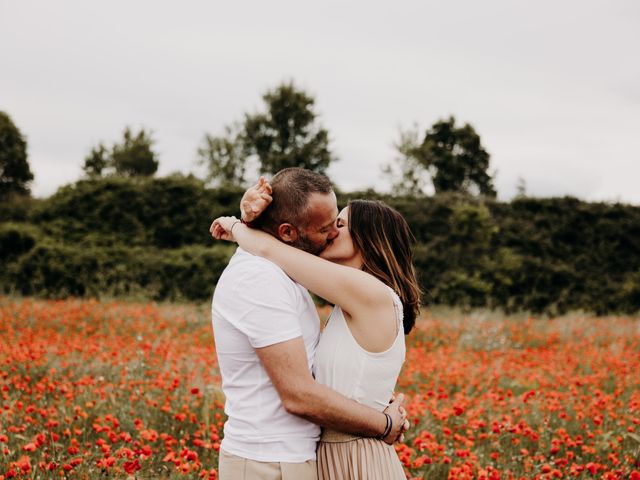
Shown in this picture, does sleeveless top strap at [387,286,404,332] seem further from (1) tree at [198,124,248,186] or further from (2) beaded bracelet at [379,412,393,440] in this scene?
(1) tree at [198,124,248,186]

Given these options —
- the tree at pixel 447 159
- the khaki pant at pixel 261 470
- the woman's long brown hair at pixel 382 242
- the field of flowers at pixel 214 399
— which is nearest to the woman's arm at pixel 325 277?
the woman's long brown hair at pixel 382 242

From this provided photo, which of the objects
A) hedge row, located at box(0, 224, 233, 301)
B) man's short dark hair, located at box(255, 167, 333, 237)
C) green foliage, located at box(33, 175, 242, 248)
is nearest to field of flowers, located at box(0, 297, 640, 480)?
man's short dark hair, located at box(255, 167, 333, 237)

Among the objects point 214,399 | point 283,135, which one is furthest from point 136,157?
point 214,399

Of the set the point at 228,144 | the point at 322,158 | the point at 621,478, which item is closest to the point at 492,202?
the point at 621,478

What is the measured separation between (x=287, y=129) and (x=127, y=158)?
952 centimetres

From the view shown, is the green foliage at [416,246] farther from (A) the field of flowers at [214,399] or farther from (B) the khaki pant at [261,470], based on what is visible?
(B) the khaki pant at [261,470]

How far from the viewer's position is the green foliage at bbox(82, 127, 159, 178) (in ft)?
113

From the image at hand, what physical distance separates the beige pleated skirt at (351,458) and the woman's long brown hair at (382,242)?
2.09 ft

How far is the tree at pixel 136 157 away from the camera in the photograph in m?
34.3

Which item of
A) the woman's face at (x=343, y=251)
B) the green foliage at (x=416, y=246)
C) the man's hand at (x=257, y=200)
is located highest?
the man's hand at (x=257, y=200)

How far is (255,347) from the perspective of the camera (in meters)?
2.02

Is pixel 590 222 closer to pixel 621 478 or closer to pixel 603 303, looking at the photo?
pixel 603 303

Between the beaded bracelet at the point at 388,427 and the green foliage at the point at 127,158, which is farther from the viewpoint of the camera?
the green foliage at the point at 127,158

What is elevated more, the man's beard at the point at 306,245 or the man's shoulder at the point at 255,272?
the man's beard at the point at 306,245
